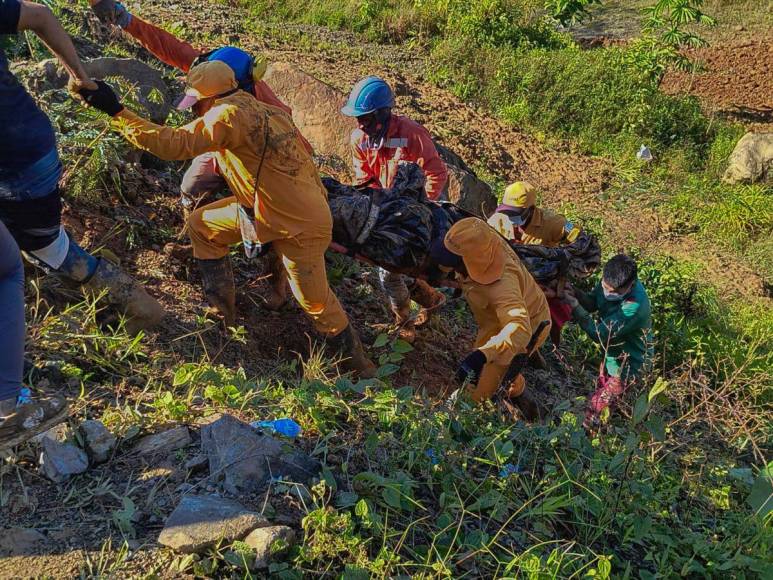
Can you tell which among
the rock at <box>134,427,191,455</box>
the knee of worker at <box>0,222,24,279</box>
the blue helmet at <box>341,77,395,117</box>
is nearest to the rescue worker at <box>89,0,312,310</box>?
the blue helmet at <box>341,77,395,117</box>

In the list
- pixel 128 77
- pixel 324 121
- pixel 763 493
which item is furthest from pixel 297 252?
pixel 324 121

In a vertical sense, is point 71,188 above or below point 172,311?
above

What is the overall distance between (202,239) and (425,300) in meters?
1.68

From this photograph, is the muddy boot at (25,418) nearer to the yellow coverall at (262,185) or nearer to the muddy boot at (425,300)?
the yellow coverall at (262,185)

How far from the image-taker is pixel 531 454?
3.04 metres

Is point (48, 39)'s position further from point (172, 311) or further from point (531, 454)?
point (531, 454)

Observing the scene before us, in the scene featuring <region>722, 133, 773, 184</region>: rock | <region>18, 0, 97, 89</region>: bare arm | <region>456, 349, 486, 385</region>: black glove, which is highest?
<region>18, 0, 97, 89</region>: bare arm

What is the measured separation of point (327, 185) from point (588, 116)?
20.5ft

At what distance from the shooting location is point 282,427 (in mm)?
2693

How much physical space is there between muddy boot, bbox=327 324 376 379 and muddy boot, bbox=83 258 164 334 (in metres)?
0.90

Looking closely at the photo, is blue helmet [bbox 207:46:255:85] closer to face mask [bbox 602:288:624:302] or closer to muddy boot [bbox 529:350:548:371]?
face mask [bbox 602:288:624:302]

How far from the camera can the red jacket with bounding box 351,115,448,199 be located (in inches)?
178

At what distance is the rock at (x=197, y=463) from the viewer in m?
2.51

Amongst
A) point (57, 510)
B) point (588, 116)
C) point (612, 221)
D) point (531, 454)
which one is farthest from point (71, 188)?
point (588, 116)
